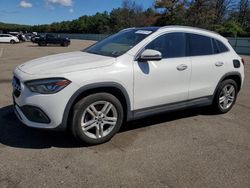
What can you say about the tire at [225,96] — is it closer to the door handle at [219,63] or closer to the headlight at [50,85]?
the door handle at [219,63]

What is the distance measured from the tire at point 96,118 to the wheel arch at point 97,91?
68mm

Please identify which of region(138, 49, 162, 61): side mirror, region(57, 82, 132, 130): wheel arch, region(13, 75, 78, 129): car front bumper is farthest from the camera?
region(138, 49, 162, 61): side mirror

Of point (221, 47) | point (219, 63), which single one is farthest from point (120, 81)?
point (221, 47)

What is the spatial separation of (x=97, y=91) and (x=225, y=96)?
9.90 ft

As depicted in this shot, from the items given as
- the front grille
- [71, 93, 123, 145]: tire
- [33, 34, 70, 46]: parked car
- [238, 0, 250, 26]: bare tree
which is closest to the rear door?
[71, 93, 123, 145]: tire

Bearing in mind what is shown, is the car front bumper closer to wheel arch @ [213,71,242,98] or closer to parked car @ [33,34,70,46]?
wheel arch @ [213,71,242,98]

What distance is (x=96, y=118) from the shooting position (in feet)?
14.1

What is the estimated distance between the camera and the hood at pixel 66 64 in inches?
160

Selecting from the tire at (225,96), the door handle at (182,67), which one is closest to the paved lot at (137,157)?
the tire at (225,96)

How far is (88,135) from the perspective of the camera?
4.28 m

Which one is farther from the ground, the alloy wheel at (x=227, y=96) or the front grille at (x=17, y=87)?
the front grille at (x=17, y=87)

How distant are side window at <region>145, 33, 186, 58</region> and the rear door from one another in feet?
0.61

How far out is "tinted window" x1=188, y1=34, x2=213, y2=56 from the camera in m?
5.33

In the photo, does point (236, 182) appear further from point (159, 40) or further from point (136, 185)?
point (159, 40)
